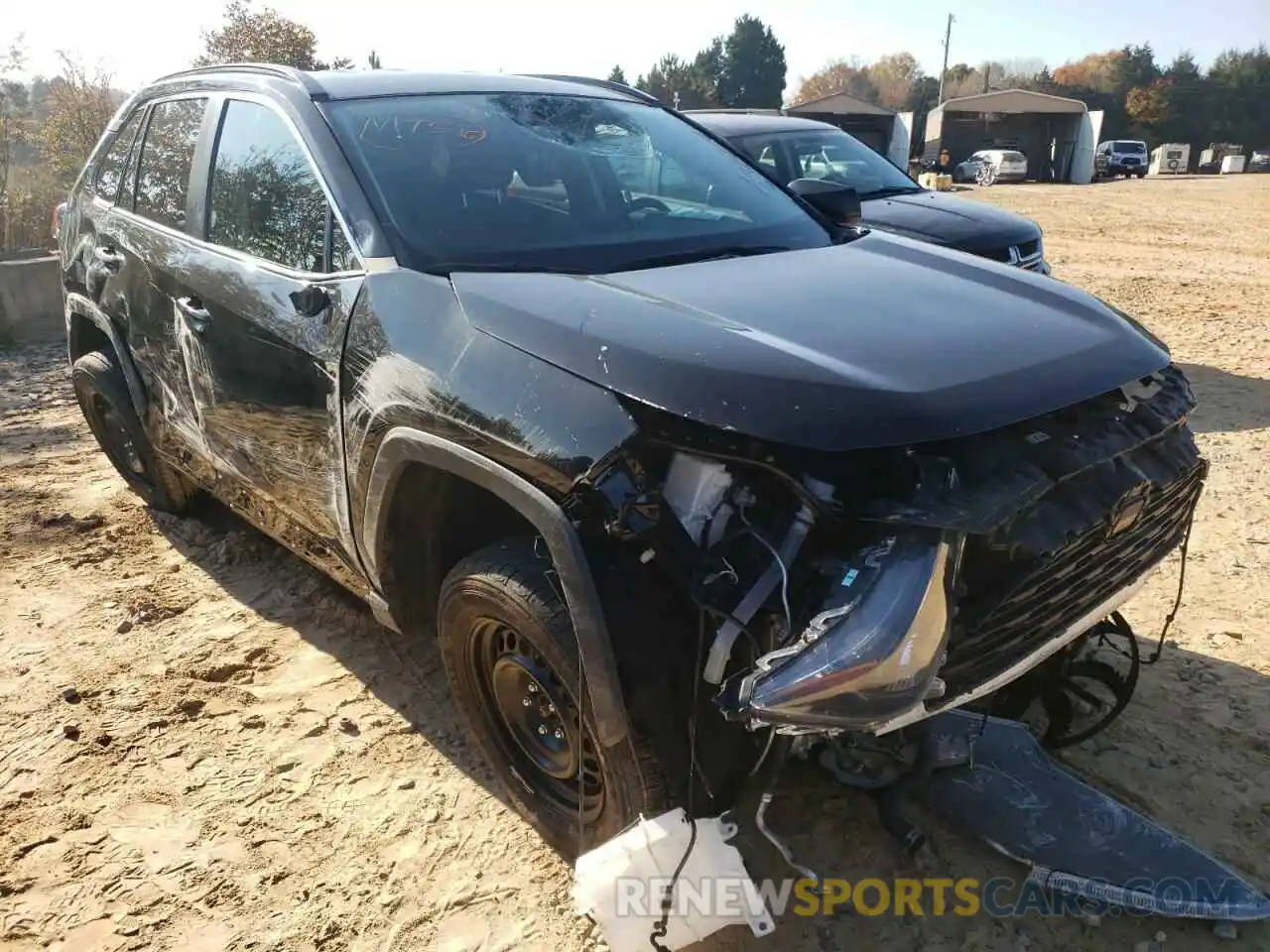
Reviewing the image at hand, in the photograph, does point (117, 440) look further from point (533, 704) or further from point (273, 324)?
point (533, 704)

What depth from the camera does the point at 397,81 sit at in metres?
3.27

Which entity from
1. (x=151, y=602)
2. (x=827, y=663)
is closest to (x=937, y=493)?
(x=827, y=663)

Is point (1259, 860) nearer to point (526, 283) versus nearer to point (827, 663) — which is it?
point (827, 663)

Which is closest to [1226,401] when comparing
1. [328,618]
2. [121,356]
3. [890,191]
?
[890,191]

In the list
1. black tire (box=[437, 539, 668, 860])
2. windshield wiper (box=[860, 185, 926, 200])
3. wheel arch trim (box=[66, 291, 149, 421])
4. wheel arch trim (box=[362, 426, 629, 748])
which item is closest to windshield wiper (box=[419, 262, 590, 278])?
wheel arch trim (box=[362, 426, 629, 748])

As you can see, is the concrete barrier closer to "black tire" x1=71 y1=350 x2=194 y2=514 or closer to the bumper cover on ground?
"black tire" x1=71 y1=350 x2=194 y2=514

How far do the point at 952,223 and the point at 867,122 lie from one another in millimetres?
26682

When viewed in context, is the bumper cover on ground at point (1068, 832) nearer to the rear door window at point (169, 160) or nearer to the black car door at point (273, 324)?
the black car door at point (273, 324)

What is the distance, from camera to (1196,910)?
7.39ft

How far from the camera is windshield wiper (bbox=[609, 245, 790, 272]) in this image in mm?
2688

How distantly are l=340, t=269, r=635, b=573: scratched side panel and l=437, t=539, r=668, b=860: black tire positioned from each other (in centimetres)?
31

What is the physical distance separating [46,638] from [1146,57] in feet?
235

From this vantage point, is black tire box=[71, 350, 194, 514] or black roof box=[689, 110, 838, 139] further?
black roof box=[689, 110, 838, 139]

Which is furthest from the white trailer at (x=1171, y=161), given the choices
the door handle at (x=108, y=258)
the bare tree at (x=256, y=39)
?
Result: the door handle at (x=108, y=258)
